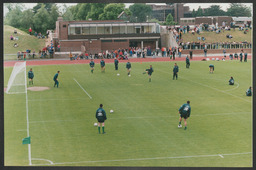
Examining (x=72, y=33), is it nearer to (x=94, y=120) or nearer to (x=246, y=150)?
(x=94, y=120)

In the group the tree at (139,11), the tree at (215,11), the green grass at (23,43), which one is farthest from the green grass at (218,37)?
the tree at (139,11)

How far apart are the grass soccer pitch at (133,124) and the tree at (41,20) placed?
54.8m

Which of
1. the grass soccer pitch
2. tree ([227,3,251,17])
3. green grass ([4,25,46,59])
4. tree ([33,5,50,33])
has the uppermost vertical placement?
tree ([227,3,251,17])

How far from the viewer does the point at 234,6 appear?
5453 inches

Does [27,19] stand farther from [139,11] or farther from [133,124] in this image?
[133,124]

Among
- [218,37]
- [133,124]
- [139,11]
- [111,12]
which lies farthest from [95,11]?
[133,124]

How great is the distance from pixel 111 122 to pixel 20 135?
4.91m

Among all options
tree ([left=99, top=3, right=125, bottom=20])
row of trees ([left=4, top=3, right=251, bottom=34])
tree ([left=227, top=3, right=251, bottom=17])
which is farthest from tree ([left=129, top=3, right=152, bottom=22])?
tree ([left=99, top=3, right=125, bottom=20])

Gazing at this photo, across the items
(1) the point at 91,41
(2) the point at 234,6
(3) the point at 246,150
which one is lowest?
(3) the point at 246,150

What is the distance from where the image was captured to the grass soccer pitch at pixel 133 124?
651 inches

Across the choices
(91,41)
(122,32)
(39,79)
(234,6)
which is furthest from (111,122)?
(234,6)

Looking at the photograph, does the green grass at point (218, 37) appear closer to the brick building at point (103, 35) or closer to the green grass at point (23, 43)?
the brick building at point (103, 35)

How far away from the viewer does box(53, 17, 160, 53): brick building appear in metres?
71.0

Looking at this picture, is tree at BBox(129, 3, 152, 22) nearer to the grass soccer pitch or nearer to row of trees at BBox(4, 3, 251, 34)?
row of trees at BBox(4, 3, 251, 34)
